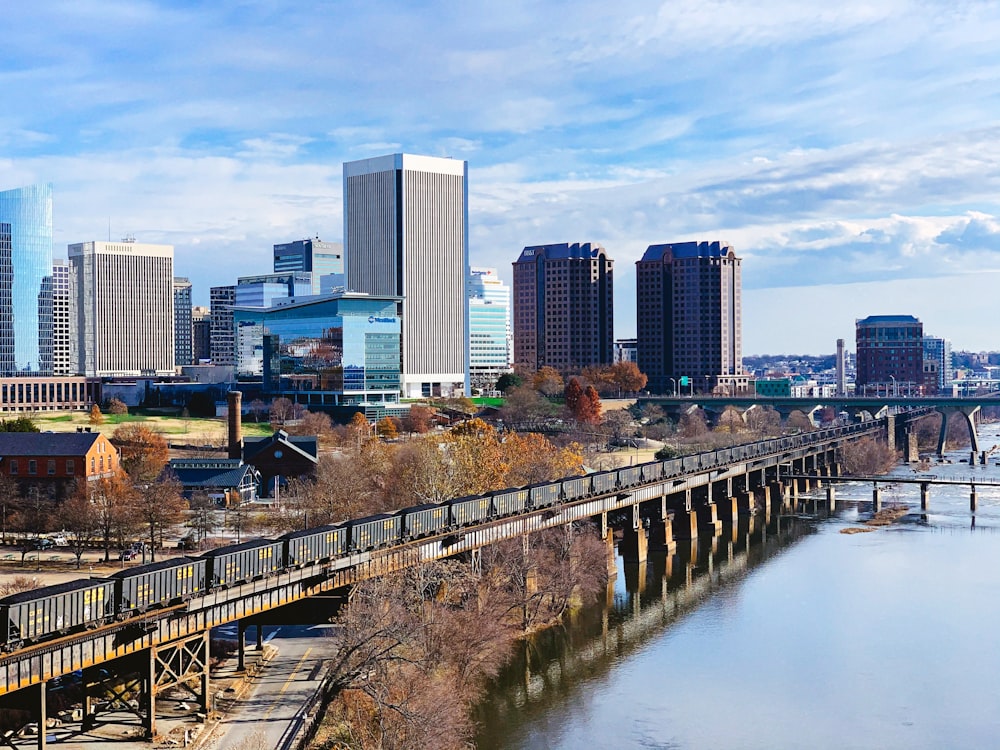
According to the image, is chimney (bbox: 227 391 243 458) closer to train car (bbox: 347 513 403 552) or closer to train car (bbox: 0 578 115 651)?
train car (bbox: 347 513 403 552)

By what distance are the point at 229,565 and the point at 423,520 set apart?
54.8 feet

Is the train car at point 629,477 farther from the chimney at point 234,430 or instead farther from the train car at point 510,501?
the chimney at point 234,430

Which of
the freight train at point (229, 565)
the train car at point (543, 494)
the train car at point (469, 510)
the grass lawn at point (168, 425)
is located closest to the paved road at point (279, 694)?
the freight train at point (229, 565)

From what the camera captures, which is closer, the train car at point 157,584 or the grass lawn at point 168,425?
the train car at point 157,584

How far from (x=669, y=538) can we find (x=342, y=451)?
42.4 m

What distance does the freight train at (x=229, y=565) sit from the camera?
36188mm

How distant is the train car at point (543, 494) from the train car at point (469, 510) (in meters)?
6.24

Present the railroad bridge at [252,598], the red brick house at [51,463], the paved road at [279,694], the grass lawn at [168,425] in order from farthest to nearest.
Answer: the grass lawn at [168,425], the red brick house at [51,463], the paved road at [279,694], the railroad bridge at [252,598]

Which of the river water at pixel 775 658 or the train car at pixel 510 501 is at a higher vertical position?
the train car at pixel 510 501

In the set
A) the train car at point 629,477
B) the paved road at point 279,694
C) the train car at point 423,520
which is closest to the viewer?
the paved road at point 279,694

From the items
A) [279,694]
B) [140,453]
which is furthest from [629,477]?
[140,453]

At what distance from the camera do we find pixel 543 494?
74938 mm

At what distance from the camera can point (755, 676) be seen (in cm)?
5628

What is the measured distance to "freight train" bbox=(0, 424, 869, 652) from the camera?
119 ft
